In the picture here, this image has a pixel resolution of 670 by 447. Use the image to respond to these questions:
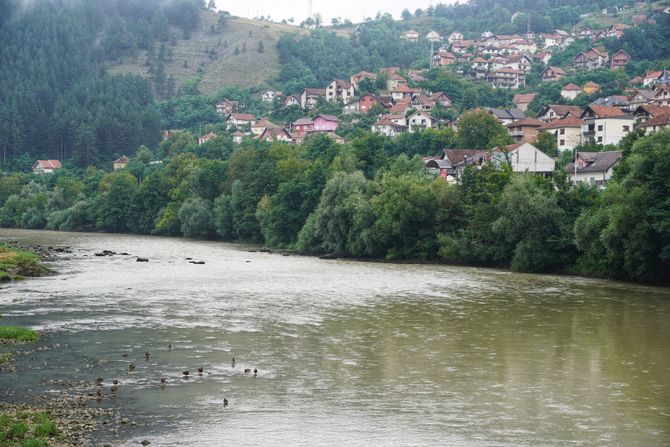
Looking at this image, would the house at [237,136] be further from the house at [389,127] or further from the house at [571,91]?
the house at [571,91]

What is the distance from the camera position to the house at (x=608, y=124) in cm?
8656

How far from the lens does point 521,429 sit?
17531 mm

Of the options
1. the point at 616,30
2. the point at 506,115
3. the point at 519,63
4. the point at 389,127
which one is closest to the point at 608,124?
the point at 506,115

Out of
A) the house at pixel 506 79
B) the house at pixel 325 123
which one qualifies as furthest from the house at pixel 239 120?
the house at pixel 506 79

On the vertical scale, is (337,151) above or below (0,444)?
above

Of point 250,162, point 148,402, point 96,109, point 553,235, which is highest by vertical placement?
point 96,109

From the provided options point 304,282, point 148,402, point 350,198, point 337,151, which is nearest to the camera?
point 148,402

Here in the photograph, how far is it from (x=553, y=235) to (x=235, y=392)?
3570cm

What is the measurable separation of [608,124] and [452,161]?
1901 centimetres

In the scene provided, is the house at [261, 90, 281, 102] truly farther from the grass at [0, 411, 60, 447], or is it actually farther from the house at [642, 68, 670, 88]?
the grass at [0, 411, 60, 447]

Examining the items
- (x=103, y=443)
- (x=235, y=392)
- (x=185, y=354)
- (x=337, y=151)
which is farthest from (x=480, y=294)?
(x=337, y=151)

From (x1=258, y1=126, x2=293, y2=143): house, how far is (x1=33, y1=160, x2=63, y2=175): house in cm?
4212

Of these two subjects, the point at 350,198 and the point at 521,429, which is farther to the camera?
the point at 350,198

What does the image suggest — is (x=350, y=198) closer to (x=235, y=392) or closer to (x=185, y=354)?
(x=185, y=354)
